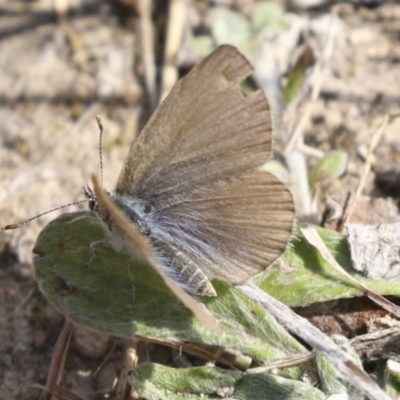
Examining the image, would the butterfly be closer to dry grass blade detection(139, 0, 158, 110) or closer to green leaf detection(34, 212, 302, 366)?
green leaf detection(34, 212, 302, 366)

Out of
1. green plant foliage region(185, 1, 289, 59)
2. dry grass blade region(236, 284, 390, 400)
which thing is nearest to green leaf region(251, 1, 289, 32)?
green plant foliage region(185, 1, 289, 59)

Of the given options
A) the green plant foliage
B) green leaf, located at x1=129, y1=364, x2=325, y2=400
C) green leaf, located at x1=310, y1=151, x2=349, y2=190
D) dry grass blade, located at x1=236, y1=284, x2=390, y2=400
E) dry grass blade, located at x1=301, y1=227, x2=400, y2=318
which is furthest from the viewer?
the green plant foliage

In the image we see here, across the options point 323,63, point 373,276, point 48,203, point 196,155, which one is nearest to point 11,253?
point 48,203

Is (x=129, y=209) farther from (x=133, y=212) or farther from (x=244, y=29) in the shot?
(x=244, y=29)

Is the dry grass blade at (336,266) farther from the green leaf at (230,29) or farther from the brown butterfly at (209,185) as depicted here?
the green leaf at (230,29)

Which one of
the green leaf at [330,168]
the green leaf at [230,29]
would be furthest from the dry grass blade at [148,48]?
the green leaf at [330,168]

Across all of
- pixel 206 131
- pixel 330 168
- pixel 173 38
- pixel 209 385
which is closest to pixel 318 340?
pixel 209 385
